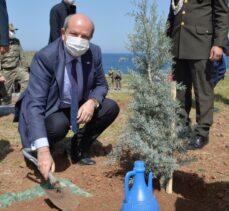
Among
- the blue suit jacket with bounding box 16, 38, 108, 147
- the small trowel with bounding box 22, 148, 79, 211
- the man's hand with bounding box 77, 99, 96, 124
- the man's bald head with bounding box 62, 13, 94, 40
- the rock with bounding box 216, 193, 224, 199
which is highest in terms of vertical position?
the man's bald head with bounding box 62, 13, 94, 40

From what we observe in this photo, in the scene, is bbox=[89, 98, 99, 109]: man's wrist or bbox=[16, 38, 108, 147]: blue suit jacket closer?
bbox=[16, 38, 108, 147]: blue suit jacket

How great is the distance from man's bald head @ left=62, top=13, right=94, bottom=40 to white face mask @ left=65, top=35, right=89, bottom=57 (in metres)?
0.03

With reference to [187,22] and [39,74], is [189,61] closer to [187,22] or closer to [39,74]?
[187,22]

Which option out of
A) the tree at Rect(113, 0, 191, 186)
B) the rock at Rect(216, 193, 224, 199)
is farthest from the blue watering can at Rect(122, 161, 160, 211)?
the rock at Rect(216, 193, 224, 199)

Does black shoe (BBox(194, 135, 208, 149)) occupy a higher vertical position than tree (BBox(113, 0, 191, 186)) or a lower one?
lower

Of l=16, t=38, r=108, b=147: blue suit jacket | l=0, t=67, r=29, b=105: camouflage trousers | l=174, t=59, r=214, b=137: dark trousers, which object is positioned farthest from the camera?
l=0, t=67, r=29, b=105: camouflage trousers

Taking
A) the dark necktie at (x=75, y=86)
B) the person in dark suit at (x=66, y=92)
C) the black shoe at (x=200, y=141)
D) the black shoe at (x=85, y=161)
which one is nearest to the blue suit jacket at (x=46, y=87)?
the person in dark suit at (x=66, y=92)

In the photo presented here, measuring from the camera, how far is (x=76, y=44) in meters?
3.59

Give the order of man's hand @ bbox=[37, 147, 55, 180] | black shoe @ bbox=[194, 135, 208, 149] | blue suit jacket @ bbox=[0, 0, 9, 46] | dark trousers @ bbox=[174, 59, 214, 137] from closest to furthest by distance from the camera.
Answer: man's hand @ bbox=[37, 147, 55, 180] → blue suit jacket @ bbox=[0, 0, 9, 46] → dark trousers @ bbox=[174, 59, 214, 137] → black shoe @ bbox=[194, 135, 208, 149]

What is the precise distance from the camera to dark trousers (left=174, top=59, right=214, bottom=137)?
4.77m

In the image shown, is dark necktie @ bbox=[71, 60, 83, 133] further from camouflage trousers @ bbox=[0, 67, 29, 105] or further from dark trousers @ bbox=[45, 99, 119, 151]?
camouflage trousers @ bbox=[0, 67, 29, 105]

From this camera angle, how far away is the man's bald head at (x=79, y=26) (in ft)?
11.7

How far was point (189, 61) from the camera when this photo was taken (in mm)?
4855

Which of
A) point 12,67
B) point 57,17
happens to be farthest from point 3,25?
point 12,67
